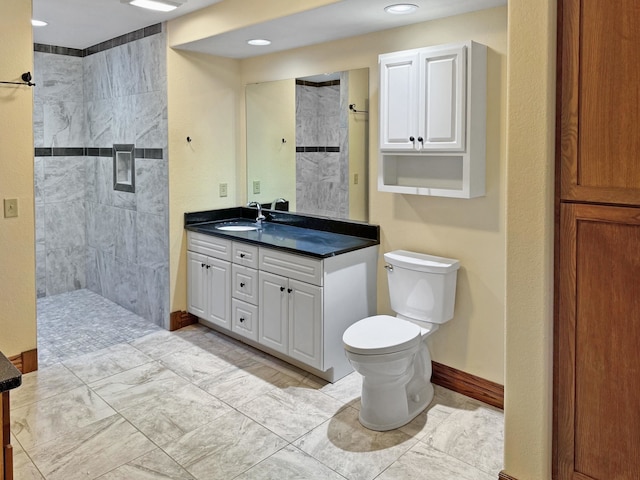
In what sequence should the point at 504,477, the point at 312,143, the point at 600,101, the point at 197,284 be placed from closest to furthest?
the point at 600,101, the point at 504,477, the point at 312,143, the point at 197,284

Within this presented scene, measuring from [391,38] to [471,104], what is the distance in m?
0.79

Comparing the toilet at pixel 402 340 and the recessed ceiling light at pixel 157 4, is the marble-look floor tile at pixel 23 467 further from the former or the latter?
the recessed ceiling light at pixel 157 4

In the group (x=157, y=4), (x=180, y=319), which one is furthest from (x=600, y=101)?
(x=180, y=319)

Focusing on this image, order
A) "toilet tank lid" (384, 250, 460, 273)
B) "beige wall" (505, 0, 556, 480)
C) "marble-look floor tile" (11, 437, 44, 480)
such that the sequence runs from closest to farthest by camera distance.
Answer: "beige wall" (505, 0, 556, 480)
"marble-look floor tile" (11, 437, 44, 480)
"toilet tank lid" (384, 250, 460, 273)

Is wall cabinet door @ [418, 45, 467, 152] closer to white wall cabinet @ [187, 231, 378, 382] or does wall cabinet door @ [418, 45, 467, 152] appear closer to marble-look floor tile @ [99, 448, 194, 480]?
white wall cabinet @ [187, 231, 378, 382]

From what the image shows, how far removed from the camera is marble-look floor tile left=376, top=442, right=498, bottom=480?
7.52ft

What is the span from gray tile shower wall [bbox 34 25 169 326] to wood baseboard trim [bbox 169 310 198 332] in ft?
0.31

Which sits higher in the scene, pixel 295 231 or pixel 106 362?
pixel 295 231

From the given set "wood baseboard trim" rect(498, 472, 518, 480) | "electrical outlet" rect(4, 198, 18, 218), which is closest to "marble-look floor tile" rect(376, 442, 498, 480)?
"wood baseboard trim" rect(498, 472, 518, 480)

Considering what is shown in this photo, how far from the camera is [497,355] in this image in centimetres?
293

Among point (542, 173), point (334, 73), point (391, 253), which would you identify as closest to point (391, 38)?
point (334, 73)

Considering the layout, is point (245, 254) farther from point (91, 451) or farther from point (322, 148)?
point (91, 451)

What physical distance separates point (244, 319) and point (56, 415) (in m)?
1.25

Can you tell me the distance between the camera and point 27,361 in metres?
3.33
